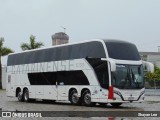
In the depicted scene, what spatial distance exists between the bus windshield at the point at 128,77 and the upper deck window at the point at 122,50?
1.65 ft

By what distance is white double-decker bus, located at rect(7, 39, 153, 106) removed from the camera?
75.6 ft

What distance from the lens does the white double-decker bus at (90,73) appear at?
23.0 meters

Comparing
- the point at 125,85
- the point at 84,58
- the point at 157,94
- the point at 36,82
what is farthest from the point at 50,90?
the point at 157,94

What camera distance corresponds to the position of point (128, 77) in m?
23.4

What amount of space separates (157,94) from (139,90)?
22610 millimetres

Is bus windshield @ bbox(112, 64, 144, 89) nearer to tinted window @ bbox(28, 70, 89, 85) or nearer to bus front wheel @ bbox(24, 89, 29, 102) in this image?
tinted window @ bbox(28, 70, 89, 85)

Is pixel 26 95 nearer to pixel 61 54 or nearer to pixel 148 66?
pixel 61 54

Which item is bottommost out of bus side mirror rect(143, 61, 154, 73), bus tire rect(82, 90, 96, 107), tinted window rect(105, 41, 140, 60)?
bus tire rect(82, 90, 96, 107)

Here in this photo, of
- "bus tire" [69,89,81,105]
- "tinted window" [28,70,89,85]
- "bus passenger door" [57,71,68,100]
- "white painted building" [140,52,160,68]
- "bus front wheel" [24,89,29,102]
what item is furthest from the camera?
"white painted building" [140,52,160,68]

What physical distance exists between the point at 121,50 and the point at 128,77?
1504 millimetres

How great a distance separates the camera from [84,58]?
2439 cm

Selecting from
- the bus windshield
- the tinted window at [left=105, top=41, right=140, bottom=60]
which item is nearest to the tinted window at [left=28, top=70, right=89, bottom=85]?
the bus windshield

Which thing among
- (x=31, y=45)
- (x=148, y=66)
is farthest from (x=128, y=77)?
(x=31, y=45)

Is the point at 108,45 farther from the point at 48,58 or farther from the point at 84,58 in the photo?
the point at 48,58
